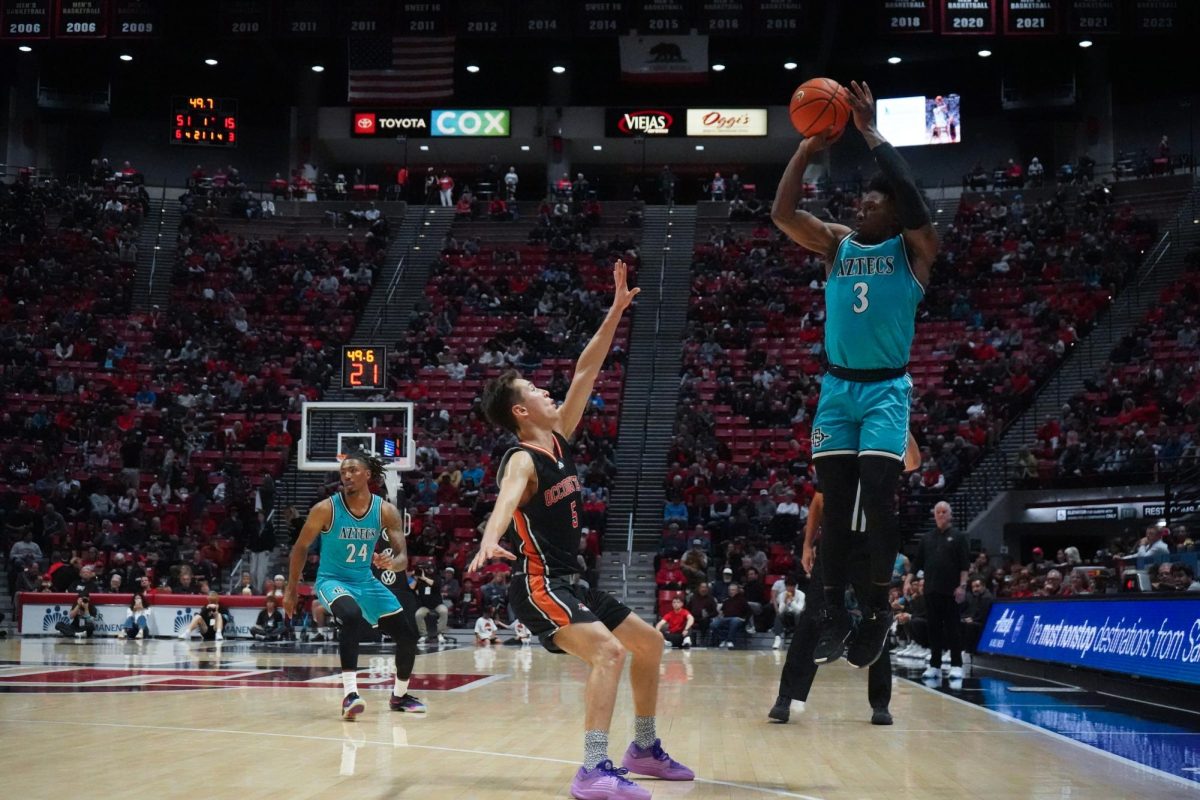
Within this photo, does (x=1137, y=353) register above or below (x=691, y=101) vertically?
below

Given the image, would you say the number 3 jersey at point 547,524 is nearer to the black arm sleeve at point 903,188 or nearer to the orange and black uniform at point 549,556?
the orange and black uniform at point 549,556

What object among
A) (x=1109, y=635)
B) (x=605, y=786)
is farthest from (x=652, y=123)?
(x=605, y=786)

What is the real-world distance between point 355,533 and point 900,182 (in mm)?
5172

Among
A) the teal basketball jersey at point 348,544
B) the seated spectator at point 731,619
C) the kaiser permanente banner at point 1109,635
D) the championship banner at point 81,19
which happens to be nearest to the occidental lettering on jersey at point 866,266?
the kaiser permanente banner at point 1109,635

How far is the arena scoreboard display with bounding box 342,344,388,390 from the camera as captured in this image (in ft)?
65.4

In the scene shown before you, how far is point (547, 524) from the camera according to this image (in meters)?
5.62

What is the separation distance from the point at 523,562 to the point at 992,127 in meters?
33.5

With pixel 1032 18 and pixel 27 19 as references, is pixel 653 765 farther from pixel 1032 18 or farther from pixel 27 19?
pixel 27 19

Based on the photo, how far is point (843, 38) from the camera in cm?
3375

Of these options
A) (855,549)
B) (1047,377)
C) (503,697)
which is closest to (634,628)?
(855,549)

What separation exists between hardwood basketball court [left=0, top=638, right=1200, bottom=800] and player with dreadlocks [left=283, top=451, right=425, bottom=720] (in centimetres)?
50

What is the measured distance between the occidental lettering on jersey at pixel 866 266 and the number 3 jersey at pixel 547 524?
1.73m

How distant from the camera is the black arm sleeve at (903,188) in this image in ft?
19.1

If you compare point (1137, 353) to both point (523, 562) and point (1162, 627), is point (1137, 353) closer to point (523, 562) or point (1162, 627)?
point (1162, 627)
